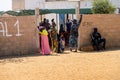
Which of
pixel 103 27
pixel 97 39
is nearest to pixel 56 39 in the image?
pixel 97 39

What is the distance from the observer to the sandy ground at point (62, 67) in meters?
10.0

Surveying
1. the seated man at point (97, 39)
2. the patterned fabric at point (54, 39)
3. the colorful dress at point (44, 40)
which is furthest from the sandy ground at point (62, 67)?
the seated man at point (97, 39)

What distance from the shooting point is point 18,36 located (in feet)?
50.5

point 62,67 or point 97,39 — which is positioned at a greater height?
point 97,39

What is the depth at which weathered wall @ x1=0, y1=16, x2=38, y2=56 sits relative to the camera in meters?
15.1

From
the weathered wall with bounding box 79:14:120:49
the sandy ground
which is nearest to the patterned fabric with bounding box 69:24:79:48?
the weathered wall with bounding box 79:14:120:49

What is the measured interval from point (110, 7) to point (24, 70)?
21684 millimetres

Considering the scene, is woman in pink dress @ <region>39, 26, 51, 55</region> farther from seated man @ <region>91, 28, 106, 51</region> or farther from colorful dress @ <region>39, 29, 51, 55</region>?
seated man @ <region>91, 28, 106, 51</region>

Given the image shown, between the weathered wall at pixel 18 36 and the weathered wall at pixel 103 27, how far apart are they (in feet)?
7.70

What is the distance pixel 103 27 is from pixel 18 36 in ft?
13.7

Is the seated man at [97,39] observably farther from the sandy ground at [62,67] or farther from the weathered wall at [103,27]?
the sandy ground at [62,67]

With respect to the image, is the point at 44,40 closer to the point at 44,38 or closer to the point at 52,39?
the point at 44,38

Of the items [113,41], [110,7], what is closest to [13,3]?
[110,7]

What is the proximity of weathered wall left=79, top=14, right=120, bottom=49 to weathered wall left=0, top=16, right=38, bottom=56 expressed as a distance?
7.70 feet
